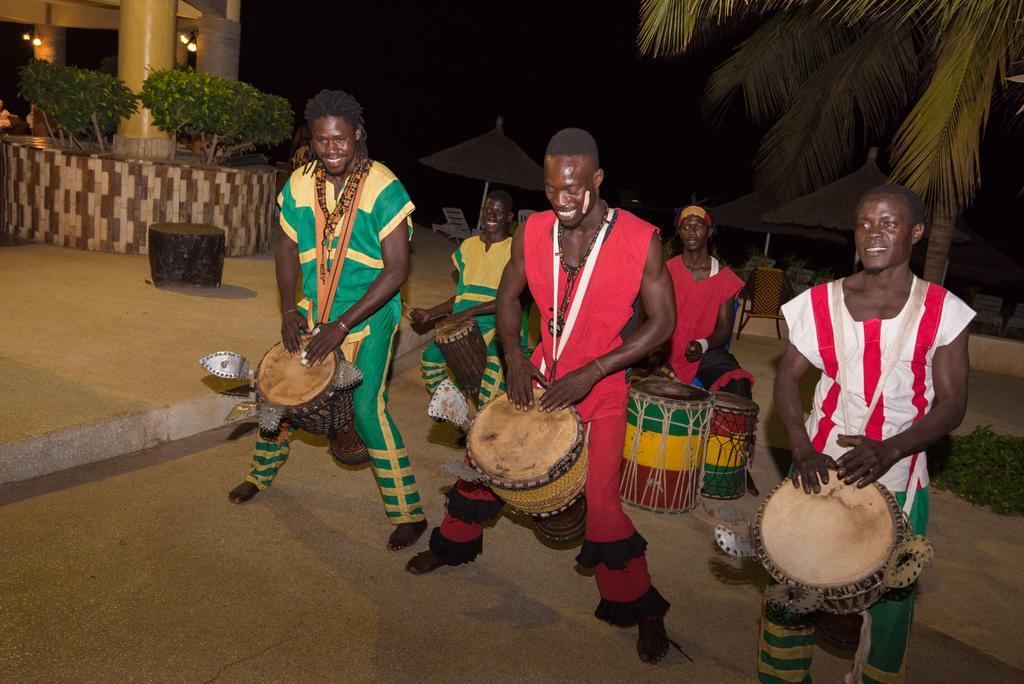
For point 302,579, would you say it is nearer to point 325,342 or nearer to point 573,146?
point 325,342

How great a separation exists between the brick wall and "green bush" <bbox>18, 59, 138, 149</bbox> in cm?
52

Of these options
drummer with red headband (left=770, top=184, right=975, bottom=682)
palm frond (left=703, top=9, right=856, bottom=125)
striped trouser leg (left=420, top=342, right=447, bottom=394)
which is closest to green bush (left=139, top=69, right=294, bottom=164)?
palm frond (left=703, top=9, right=856, bottom=125)

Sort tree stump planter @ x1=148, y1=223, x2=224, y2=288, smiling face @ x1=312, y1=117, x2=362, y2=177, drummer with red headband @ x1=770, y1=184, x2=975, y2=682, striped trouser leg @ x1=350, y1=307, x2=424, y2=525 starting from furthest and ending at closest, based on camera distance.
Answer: tree stump planter @ x1=148, y1=223, x2=224, y2=288, striped trouser leg @ x1=350, y1=307, x2=424, y2=525, smiling face @ x1=312, y1=117, x2=362, y2=177, drummer with red headband @ x1=770, y1=184, x2=975, y2=682

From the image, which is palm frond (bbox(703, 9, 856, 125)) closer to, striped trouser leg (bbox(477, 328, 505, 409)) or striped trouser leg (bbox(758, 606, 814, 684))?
striped trouser leg (bbox(477, 328, 505, 409))

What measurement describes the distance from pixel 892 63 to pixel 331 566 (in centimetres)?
1001

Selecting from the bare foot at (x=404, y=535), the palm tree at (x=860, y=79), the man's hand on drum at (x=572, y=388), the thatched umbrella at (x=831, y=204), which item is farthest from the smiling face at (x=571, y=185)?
the thatched umbrella at (x=831, y=204)

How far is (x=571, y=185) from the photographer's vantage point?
3.80 metres

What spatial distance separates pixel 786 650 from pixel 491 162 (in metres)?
16.0

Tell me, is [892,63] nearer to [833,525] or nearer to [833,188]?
[833,188]

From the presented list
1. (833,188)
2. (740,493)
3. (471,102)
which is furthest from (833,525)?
(471,102)

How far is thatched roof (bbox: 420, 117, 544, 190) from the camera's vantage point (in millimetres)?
18500

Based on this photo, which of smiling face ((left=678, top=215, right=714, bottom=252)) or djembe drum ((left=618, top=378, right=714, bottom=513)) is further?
→ smiling face ((left=678, top=215, right=714, bottom=252))

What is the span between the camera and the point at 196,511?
5.19 metres

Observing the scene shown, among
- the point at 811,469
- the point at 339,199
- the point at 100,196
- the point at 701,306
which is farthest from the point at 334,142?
the point at 100,196
